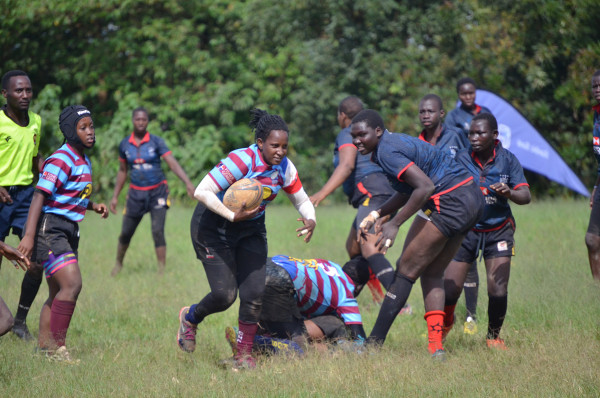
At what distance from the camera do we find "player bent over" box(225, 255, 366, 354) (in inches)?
254

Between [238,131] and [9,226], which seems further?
[238,131]

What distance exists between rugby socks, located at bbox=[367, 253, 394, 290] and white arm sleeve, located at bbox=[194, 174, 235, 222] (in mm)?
2508

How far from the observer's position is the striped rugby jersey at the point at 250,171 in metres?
5.81

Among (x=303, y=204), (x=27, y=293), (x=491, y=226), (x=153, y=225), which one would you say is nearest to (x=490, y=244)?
(x=491, y=226)

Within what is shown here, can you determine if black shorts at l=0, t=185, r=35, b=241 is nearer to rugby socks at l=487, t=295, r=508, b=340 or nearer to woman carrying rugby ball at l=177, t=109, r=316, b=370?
woman carrying rugby ball at l=177, t=109, r=316, b=370

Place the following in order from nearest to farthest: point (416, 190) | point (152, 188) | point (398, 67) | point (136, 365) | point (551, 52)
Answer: point (416, 190)
point (136, 365)
point (152, 188)
point (551, 52)
point (398, 67)

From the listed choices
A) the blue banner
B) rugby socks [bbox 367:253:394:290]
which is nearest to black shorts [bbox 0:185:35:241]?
rugby socks [bbox 367:253:394:290]

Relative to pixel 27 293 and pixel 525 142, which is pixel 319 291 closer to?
pixel 27 293

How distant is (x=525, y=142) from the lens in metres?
15.4

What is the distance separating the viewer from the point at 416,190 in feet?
18.1

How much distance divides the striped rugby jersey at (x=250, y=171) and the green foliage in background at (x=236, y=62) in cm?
1486

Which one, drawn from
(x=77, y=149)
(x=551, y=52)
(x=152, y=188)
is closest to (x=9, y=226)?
(x=77, y=149)

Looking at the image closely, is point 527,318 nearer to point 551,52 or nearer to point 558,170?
point 558,170

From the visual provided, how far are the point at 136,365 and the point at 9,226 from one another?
7.19 feet
